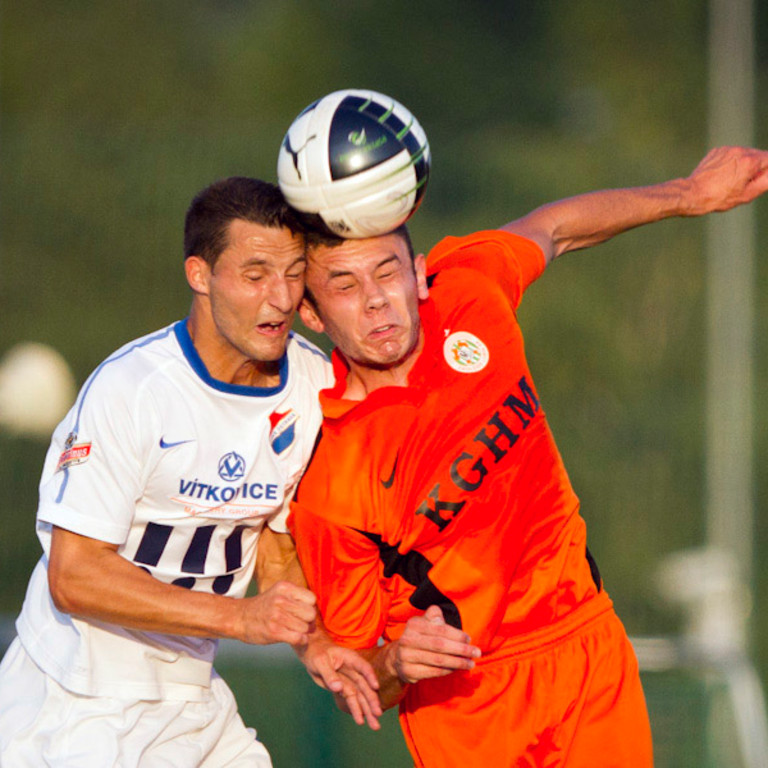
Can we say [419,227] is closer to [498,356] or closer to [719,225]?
[719,225]

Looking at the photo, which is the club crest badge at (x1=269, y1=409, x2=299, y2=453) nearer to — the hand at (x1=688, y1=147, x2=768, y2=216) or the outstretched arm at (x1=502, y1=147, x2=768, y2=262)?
the outstretched arm at (x1=502, y1=147, x2=768, y2=262)

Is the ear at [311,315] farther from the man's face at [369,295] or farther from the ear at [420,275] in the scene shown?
the ear at [420,275]

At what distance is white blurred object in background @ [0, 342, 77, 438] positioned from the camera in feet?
23.6

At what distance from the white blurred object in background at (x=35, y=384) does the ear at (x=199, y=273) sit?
337cm

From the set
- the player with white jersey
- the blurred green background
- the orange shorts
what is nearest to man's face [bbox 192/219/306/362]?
the player with white jersey

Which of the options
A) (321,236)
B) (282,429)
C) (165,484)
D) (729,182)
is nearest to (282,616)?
(165,484)

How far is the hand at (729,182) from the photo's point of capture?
4637 mm

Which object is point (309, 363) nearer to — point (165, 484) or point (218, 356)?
point (218, 356)

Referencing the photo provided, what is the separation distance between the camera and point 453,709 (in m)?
4.12

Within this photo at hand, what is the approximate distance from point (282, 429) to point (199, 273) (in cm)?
53

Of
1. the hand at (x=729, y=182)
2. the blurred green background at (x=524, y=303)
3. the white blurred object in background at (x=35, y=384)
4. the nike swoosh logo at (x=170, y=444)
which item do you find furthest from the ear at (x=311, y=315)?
the white blurred object in background at (x=35, y=384)

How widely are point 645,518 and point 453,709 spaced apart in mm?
3796

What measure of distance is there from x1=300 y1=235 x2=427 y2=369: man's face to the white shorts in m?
1.25

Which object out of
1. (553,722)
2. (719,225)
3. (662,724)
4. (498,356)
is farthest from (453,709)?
(719,225)
